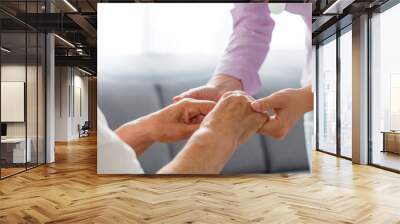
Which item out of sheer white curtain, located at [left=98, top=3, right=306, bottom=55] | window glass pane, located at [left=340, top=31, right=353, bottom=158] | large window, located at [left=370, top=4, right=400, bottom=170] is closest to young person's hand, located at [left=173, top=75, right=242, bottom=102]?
sheer white curtain, located at [left=98, top=3, right=306, bottom=55]

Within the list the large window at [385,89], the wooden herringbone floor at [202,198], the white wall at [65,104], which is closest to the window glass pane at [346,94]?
the large window at [385,89]

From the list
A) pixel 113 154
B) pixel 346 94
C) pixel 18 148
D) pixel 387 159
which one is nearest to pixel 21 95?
pixel 18 148

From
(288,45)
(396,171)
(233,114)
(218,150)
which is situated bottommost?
(396,171)

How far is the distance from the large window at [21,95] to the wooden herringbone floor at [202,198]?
47 centimetres

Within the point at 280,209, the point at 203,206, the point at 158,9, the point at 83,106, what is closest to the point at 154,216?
the point at 203,206

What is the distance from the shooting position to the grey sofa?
680 centimetres

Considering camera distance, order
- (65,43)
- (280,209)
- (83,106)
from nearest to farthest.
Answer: (280,209)
(65,43)
(83,106)

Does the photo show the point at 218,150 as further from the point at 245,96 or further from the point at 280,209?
the point at 280,209

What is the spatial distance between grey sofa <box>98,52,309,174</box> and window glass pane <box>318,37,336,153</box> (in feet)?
13.0

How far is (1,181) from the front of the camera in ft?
21.1

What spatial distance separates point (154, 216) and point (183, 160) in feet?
8.60

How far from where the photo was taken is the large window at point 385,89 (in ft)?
24.0

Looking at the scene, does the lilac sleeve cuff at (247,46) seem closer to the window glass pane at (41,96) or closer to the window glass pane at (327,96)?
the window glass pane at (41,96)

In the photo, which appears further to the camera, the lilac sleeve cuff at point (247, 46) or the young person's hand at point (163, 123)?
the lilac sleeve cuff at point (247, 46)
